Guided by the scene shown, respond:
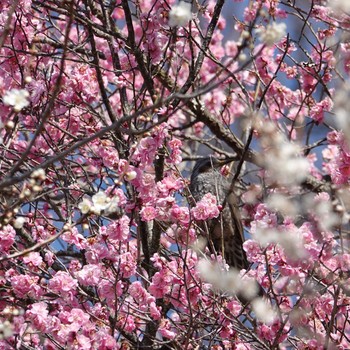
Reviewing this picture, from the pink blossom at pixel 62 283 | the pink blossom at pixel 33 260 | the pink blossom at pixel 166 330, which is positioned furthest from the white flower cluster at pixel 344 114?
the pink blossom at pixel 33 260

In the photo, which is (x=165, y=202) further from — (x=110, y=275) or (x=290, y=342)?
(x=290, y=342)

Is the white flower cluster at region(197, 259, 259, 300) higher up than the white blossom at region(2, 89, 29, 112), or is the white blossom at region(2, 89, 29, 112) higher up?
the white flower cluster at region(197, 259, 259, 300)

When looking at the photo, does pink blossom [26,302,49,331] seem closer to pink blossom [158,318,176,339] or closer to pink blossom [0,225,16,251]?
pink blossom [0,225,16,251]

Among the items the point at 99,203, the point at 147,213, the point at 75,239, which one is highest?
the point at 147,213

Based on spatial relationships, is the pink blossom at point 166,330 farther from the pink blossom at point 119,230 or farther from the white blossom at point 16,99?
the white blossom at point 16,99

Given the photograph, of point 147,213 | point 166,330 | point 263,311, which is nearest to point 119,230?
point 147,213

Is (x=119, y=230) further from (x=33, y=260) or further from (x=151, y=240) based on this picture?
(x=151, y=240)

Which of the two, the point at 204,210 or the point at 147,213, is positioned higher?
the point at 204,210

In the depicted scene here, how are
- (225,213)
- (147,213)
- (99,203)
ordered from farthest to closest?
(225,213) < (147,213) < (99,203)

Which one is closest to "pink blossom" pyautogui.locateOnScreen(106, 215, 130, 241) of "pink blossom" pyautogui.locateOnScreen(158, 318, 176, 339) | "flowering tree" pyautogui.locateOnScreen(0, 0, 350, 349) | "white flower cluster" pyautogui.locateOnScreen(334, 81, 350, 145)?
"flowering tree" pyautogui.locateOnScreen(0, 0, 350, 349)

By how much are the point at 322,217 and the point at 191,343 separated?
1.26 meters

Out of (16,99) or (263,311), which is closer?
(16,99)

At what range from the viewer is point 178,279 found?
4.19m

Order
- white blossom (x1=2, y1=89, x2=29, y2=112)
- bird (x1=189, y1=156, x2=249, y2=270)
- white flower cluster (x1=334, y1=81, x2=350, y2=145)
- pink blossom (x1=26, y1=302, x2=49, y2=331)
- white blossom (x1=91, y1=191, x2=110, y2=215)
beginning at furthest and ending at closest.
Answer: bird (x1=189, y1=156, x2=249, y2=270), pink blossom (x1=26, y1=302, x2=49, y2=331), white flower cluster (x1=334, y1=81, x2=350, y2=145), white blossom (x1=91, y1=191, x2=110, y2=215), white blossom (x1=2, y1=89, x2=29, y2=112)
